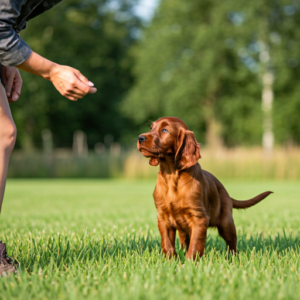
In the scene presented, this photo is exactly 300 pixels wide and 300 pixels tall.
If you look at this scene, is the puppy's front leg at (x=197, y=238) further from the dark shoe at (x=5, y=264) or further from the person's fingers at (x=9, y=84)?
the person's fingers at (x=9, y=84)

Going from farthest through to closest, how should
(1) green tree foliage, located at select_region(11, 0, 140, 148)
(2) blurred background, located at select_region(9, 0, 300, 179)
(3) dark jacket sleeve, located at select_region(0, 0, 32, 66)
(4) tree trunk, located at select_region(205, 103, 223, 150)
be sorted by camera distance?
(4) tree trunk, located at select_region(205, 103, 223, 150) → (1) green tree foliage, located at select_region(11, 0, 140, 148) → (2) blurred background, located at select_region(9, 0, 300, 179) → (3) dark jacket sleeve, located at select_region(0, 0, 32, 66)

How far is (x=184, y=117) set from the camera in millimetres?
35688

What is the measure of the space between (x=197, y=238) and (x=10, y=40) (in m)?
1.66

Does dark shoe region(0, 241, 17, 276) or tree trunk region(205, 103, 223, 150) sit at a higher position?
tree trunk region(205, 103, 223, 150)

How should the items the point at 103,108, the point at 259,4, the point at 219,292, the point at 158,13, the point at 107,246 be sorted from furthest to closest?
the point at 103,108, the point at 158,13, the point at 259,4, the point at 107,246, the point at 219,292

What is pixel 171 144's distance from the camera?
2.99 m

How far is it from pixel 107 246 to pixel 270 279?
1.38 m

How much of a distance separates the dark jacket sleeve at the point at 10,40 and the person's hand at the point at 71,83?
7.7 inches

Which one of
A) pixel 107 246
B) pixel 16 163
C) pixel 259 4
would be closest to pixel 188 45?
pixel 259 4

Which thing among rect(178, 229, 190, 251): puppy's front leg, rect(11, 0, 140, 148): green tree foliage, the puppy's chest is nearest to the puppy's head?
the puppy's chest

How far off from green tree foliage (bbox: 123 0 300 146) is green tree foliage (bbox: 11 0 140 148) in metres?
4.82

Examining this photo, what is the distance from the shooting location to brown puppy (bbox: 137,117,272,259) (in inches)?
113

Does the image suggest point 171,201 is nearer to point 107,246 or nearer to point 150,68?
point 107,246

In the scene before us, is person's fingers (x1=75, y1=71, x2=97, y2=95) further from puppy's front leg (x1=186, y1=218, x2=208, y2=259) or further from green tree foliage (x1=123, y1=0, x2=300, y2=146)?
green tree foliage (x1=123, y1=0, x2=300, y2=146)
